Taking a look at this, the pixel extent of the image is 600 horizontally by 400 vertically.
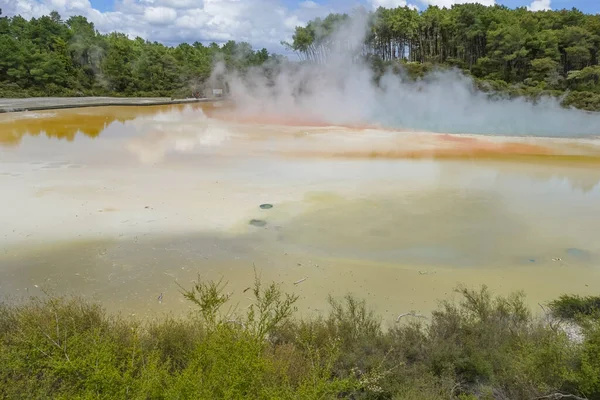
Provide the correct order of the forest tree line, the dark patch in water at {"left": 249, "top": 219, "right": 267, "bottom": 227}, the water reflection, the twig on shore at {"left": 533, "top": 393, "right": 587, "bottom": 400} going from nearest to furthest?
the twig on shore at {"left": 533, "top": 393, "right": 587, "bottom": 400}, the dark patch in water at {"left": 249, "top": 219, "right": 267, "bottom": 227}, the water reflection, the forest tree line

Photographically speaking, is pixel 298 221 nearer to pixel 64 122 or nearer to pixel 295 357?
pixel 295 357

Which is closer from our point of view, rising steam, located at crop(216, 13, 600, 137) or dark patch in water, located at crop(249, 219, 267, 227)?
dark patch in water, located at crop(249, 219, 267, 227)

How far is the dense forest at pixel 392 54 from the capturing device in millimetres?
25281

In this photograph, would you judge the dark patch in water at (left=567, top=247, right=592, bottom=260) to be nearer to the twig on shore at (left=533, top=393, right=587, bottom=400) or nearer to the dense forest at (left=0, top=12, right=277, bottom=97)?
the twig on shore at (left=533, top=393, right=587, bottom=400)

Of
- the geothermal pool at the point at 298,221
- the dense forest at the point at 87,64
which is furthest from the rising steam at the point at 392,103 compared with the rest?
the dense forest at the point at 87,64

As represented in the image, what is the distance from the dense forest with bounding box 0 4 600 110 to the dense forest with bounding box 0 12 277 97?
78mm

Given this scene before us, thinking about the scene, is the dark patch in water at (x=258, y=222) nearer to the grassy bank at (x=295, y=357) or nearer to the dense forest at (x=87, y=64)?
the grassy bank at (x=295, y=357)

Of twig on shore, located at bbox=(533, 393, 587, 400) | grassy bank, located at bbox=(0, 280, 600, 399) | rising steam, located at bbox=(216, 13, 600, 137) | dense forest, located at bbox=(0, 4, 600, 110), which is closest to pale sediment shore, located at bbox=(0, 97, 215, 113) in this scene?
dense forest, located at bbox=(0, 4, 600, 110)

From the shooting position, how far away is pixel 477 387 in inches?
135

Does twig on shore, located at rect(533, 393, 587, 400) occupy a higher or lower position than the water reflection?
lower

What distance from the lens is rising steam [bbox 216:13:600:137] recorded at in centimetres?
1952

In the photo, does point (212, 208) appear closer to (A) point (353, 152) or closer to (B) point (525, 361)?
(B) point (525, 361)

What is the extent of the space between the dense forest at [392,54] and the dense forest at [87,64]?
0.25 feet

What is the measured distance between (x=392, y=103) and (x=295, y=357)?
2205cm
